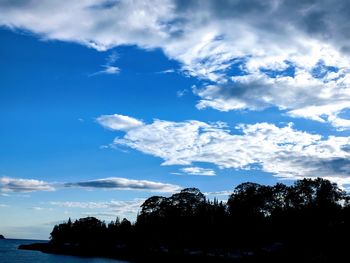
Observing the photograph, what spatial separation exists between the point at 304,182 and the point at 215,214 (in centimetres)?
3486

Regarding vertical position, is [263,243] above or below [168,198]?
below

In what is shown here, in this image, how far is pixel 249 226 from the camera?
120 meters

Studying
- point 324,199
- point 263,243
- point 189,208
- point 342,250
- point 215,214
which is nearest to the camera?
point 342,250

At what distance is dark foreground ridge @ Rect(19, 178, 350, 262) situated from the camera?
96125 mm

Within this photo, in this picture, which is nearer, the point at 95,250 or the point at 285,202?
the point at 285,202

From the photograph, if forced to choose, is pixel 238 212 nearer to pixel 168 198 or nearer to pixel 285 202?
pixel 285 202

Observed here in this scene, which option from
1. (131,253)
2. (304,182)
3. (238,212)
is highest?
(304,182)

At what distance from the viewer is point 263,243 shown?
11738 cm

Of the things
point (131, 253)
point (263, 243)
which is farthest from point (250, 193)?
point (131, 253)

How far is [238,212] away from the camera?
12188 centimetres

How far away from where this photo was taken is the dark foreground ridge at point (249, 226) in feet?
315

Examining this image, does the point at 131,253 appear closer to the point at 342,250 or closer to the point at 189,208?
the point at 189,208

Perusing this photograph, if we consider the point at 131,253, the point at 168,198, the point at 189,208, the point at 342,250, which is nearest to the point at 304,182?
the point at 342,250

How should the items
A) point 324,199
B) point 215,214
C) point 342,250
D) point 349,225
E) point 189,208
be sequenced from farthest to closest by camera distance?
point 189,208
point 215,214
point 324,199
point 349,225
point 342,250
